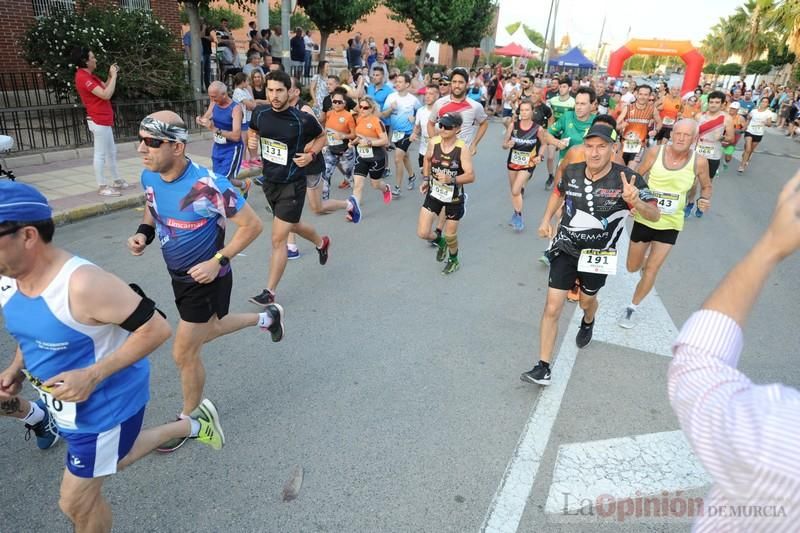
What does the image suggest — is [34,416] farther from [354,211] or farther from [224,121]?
[224,121]

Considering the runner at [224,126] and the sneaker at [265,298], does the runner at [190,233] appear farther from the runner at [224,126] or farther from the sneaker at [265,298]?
the runner at [224,126]

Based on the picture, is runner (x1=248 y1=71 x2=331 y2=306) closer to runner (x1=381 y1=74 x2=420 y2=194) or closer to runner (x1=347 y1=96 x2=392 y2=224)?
runner (x1=347 y1=96 x2=392 y2=224)

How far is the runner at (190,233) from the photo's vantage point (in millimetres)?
2975

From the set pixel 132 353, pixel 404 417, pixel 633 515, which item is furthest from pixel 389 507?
pixel 132 353

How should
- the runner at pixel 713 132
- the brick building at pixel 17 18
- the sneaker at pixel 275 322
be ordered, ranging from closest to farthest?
the sneaker at pixel 275 322, the runner at pixel 713 132, the brick building at pixel 17 18

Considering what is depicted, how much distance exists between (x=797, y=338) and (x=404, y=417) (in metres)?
3.99

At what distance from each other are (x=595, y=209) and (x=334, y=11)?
18.4 m

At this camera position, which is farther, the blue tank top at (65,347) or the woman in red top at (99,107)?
the woman in red top at (99,107)

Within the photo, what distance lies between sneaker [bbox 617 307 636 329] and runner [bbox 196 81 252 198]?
5.33 m

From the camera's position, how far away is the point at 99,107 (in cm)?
771

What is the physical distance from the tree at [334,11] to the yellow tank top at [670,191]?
1726 cm

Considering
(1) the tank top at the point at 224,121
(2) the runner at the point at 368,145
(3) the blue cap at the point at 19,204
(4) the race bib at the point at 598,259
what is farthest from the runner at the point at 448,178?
(3) the blue cap at the point at 19,204

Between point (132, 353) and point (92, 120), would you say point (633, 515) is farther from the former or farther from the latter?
point (92, 120)

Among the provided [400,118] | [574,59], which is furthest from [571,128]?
[574,59]
